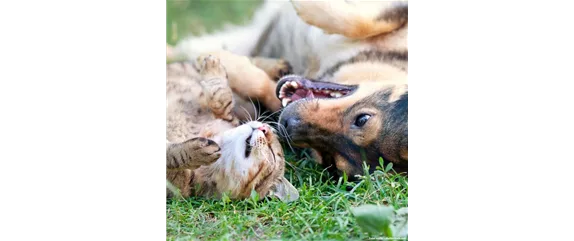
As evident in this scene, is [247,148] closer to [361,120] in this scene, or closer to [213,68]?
[361,120]

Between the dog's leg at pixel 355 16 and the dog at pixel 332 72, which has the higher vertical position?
the dog's leg at pixel 355 16

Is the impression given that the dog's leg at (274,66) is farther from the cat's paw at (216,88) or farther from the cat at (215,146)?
the cat's paw at (216,88)

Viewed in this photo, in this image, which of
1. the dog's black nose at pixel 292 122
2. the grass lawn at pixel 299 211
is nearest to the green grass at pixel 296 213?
the grass lawn at pixel 299 211

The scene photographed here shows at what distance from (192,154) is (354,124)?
3.17 feet

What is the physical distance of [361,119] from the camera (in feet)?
13.1

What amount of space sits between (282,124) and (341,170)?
456 millimetres

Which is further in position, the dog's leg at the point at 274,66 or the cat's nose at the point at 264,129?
the dog's leg at the point at 274,66

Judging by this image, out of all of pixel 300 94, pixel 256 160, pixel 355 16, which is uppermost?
pixel 355 16

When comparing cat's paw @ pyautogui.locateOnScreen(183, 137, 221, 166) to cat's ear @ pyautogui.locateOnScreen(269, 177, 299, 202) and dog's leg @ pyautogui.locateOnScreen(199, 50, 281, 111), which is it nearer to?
cat's ear @ pyautogui.locateOnScreen(269, 177, 299, 202)

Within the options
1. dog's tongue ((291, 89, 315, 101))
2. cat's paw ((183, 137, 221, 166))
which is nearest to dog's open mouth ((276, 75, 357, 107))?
dog's tongue ((291, 89, 315, 101))

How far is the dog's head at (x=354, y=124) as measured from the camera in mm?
3879

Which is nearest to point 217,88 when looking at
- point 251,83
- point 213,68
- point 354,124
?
point 213,68
